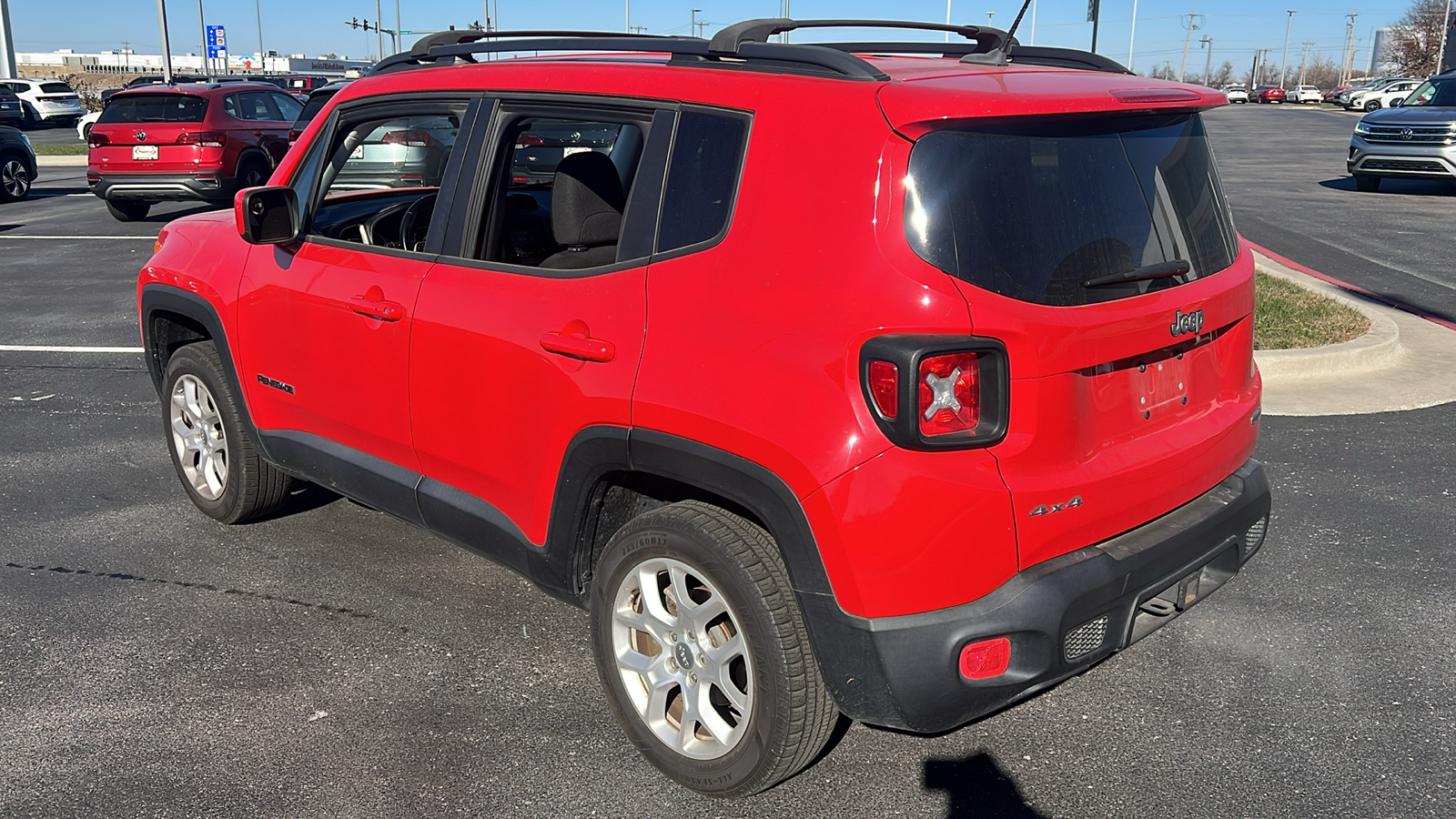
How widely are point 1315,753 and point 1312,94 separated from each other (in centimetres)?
8336

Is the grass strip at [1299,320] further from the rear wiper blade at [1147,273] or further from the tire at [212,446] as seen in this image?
the tire at [212,446]

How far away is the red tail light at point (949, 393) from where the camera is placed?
254cm

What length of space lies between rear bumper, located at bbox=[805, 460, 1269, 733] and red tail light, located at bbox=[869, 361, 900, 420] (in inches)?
18.3

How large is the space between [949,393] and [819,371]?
285mm

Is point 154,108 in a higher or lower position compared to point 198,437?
higher

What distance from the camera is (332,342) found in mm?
4000

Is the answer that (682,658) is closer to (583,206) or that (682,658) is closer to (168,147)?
(583,206)

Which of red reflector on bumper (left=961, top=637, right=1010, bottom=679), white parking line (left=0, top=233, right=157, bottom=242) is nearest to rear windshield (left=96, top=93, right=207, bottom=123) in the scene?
white parking line (left=0, top=233, right=157, bottom=242)

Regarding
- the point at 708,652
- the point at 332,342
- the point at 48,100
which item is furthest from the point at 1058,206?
the point at 48,100

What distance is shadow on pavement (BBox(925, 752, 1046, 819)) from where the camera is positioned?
301 centimetres

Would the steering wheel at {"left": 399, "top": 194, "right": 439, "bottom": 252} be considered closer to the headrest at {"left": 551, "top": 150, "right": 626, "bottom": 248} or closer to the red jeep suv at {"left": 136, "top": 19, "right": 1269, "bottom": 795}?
the red jeep suv at {"left": 136, "top": 19, "right": 1269, "bottom": 795}

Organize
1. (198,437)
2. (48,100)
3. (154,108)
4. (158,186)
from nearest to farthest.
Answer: (198,437) → (158,186) → (154,108) → (48,100)

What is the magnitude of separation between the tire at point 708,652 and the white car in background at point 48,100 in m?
43.0

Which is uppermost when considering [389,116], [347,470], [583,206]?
[389,116]
